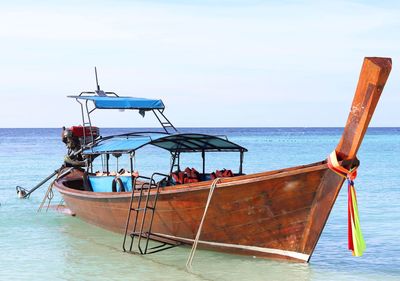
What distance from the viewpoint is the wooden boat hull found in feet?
31.4

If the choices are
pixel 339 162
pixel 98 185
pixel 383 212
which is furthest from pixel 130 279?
pixel 383 212

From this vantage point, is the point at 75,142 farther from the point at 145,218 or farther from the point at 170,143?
the point at 145,218

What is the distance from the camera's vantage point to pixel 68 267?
37.2 feet

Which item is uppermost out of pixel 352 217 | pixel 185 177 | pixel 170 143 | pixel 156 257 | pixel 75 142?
pixel 170 143

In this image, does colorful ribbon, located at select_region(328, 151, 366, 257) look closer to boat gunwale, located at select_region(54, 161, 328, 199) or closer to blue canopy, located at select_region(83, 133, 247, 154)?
boat gunwale, located at select_region(54, 161, 328, 199)

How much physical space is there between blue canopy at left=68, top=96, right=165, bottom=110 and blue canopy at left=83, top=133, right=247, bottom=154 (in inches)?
25.6

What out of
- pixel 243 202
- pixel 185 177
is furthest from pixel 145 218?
pixel 243 202

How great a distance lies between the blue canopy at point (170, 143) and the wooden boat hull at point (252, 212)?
1188 mm

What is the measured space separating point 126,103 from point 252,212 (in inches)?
197

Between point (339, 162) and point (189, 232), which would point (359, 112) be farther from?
point (189, 232)

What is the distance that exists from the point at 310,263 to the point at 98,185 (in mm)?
5368

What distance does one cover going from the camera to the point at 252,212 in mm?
10117

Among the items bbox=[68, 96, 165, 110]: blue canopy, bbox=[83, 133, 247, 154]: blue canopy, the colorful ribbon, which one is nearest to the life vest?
bbox=[83, 133, 247, 154]: blue canopy

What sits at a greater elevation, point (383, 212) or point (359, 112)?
point (359, 112)
